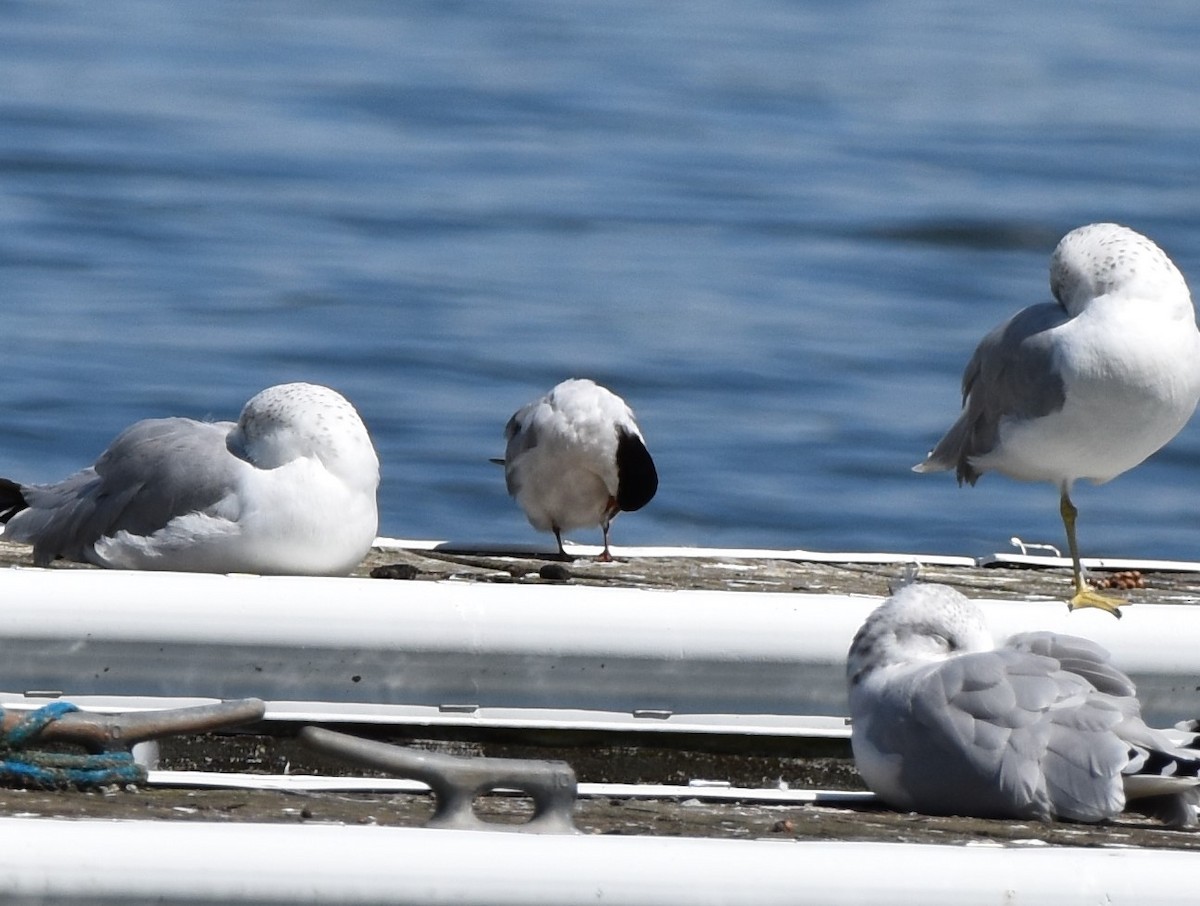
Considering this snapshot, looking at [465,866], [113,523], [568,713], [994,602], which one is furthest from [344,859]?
[113,523]

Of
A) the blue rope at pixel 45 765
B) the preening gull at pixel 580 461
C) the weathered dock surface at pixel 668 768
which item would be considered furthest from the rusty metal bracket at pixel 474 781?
the preening gull at pixel 580 461

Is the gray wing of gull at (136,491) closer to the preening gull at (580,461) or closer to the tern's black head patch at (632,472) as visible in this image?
the preening gull at (580,461)

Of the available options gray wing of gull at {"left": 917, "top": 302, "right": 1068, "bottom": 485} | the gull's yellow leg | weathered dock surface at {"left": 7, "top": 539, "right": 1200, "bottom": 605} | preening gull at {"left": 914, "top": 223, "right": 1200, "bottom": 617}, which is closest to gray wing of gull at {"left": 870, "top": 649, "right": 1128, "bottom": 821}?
the gull's yellow leg

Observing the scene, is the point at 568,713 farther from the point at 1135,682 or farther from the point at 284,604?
the point at 1135,682

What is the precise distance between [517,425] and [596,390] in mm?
282

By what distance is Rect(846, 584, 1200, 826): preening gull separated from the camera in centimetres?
410

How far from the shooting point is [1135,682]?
4953mm

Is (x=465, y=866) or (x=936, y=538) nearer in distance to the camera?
(x=465, y=866)

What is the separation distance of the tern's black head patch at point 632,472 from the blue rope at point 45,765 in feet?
9.17

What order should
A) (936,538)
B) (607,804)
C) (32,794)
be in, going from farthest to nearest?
(936,538) → (607,804) → (32,794)

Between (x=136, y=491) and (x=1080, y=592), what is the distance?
2091 millimetres

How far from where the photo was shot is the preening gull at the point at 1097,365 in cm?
541

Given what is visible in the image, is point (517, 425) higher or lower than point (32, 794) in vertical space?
higher

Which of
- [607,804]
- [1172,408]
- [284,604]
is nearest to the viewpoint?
[607,804]
